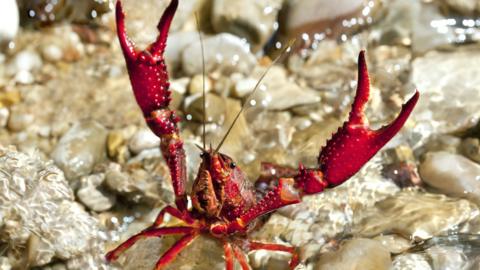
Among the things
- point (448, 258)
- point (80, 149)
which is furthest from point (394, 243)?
point (80, 149)

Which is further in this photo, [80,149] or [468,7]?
[468,7]

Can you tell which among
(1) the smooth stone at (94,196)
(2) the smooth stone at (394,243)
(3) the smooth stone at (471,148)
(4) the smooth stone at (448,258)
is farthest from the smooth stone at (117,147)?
(3) the smooth stone at (471,148)

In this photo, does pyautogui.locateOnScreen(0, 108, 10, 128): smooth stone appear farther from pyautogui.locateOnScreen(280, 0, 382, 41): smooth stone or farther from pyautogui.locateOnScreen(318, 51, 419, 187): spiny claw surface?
pyautogui.locateOnScreen(318, 51, 419, 187): spiny claw surface

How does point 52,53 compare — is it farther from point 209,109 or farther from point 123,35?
point 123,35

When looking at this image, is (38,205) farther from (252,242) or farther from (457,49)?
(457,49)

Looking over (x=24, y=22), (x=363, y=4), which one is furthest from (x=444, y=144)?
(x=24, y=22)

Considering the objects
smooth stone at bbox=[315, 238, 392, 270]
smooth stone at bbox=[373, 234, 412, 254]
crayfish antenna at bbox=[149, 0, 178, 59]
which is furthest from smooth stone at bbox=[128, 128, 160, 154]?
smooth stone at bbox=[373, 234, 412, 254]

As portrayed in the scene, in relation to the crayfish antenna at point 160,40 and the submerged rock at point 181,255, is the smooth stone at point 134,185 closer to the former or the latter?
the submerged rock at point 181,255
